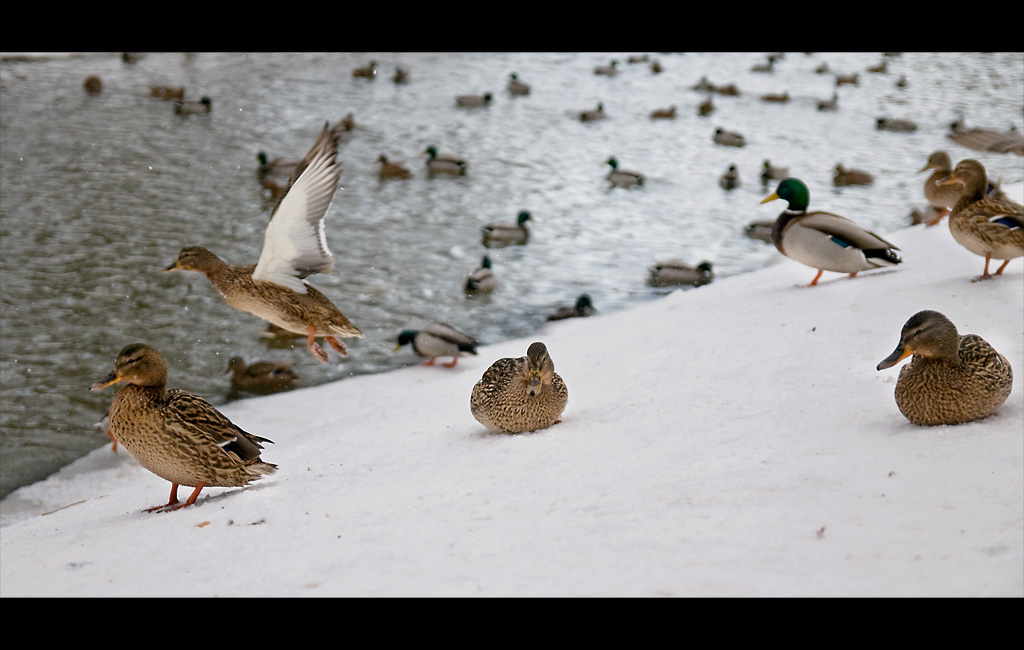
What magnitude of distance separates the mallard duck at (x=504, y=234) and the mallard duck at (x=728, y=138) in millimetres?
6790

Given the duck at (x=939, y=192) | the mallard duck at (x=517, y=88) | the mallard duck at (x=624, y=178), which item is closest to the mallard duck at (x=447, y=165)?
the mallard duck at (x=624, y=178)

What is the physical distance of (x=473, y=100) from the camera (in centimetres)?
1944

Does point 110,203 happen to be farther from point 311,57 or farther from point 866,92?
point 866,92

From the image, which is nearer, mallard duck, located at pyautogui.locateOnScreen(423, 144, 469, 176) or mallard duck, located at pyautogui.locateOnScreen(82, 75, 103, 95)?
mallard duck, located at pyautogui.locateOnScreen(423, 144, 469, 176)

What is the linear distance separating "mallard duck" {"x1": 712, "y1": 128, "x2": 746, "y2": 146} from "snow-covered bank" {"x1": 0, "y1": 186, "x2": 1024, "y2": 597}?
1107 centimetres

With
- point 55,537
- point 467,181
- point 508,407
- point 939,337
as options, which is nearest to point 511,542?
point 508,407

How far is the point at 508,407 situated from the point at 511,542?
5.31ft

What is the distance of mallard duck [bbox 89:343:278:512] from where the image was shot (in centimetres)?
387

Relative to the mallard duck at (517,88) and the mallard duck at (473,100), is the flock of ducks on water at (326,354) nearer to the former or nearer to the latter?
the mallard duck at (473,100)

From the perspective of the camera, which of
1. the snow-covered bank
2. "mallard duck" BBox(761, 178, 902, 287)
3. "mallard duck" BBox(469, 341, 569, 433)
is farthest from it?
"mallard duck" BBox(761, 178, 902, 287)

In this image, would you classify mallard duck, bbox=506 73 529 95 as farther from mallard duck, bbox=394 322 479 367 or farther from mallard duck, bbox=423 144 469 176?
mallard duck, bbox=394 322 479 367

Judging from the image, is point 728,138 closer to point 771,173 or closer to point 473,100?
point 771,173

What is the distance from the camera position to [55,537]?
12.7ft

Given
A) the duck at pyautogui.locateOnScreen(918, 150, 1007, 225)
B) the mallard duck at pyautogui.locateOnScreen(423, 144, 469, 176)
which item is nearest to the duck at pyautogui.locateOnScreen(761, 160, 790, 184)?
the duck at pyautogui.locateOnScreen(918, 150, 1007, 225)
